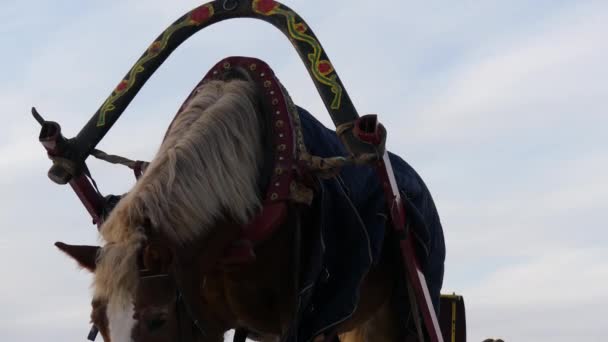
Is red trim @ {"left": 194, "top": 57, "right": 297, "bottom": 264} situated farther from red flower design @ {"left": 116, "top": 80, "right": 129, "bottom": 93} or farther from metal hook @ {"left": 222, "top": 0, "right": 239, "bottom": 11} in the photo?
red flower design @ {"left": 116, "top": 80, "right": 129, "bottom": 93}

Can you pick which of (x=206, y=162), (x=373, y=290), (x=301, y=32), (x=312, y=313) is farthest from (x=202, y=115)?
(x=373, y=290)

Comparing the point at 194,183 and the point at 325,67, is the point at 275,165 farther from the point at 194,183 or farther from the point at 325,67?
the point at 325,67

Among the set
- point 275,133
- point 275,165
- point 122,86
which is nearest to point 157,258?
point 275,165

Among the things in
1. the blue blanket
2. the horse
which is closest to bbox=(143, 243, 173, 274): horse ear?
the horse

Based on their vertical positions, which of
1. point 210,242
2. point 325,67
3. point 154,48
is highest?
point 154,48

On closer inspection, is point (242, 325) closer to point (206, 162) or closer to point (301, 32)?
point (206, 162)

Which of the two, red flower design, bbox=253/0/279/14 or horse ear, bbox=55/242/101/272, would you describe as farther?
red flower design, bbox=253/0/279/14

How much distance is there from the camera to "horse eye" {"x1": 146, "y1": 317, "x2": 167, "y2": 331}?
4.99m

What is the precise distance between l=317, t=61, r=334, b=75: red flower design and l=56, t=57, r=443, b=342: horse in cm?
26

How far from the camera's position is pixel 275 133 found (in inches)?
232

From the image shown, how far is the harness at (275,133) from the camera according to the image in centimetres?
579

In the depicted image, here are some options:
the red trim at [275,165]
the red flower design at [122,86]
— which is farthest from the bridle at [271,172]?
the red flower design at [122,86]

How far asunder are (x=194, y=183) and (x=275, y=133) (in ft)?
2.00

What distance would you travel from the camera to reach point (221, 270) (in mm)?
5742
